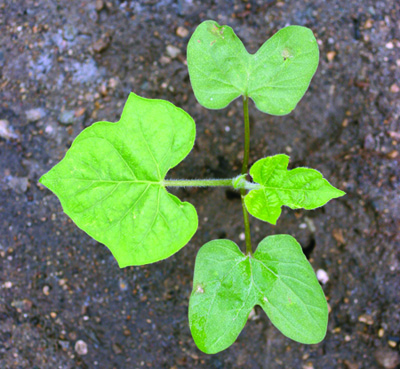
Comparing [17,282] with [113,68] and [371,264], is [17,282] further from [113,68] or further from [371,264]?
[371,264]

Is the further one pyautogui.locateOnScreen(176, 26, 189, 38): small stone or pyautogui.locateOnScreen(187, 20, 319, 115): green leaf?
pyautogui.locateOnScreen(176, 26, 189, 38): small stone

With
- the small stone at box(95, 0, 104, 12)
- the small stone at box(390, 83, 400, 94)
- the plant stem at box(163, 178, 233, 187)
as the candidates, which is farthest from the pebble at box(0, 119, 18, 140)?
the small stone at box(390, 83, 400, 94)

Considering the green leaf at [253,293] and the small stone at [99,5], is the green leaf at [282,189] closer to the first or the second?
the green leaf at [253,293]

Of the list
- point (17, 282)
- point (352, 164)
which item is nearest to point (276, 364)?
point (352, 164)

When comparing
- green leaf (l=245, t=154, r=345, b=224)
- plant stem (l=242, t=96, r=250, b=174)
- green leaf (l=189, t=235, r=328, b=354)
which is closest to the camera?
green leaf (l=245, t=154, r=345, b=224)

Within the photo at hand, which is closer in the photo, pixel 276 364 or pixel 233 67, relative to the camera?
pixel 233 67

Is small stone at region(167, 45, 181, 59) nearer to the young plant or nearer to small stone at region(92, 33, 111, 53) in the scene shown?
small stone at region(92, 33, 111, 53)

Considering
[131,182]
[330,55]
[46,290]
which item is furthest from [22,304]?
[330,55]
